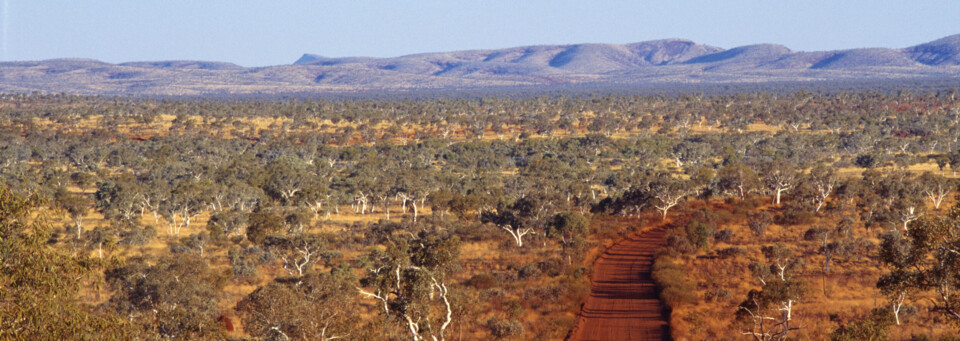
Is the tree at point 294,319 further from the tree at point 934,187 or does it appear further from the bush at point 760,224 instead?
the tree at point 934,187

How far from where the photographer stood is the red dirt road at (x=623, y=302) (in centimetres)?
3120

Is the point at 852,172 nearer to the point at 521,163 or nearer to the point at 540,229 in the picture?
the point at 521,163

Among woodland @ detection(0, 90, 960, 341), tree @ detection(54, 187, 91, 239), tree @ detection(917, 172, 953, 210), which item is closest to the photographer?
woodland @ detection(0, 90, 960, 341)

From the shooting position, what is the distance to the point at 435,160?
380 ft

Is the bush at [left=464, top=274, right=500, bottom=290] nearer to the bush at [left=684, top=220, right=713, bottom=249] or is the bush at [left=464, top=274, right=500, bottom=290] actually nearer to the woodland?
the woodland

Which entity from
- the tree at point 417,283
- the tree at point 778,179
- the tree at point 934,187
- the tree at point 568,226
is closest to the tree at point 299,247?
the tree at point 568,226

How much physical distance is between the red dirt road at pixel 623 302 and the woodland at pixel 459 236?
2.65 ft

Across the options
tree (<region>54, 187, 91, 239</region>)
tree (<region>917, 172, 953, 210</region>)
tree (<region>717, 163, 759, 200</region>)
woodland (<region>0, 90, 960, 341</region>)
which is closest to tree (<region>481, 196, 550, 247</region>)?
woodland (<region>0, 90, 960, 341</region>)

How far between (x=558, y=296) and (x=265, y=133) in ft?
388

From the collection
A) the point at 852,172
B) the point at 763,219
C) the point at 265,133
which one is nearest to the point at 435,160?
the point at 265,133

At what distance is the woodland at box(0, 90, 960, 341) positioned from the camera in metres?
19.8

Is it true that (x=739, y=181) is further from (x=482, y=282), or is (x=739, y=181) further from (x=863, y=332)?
(x=863, y=332)

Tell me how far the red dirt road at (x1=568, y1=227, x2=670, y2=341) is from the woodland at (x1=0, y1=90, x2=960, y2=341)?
2.65ft

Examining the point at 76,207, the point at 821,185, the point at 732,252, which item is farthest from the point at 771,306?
the point at 76,207
